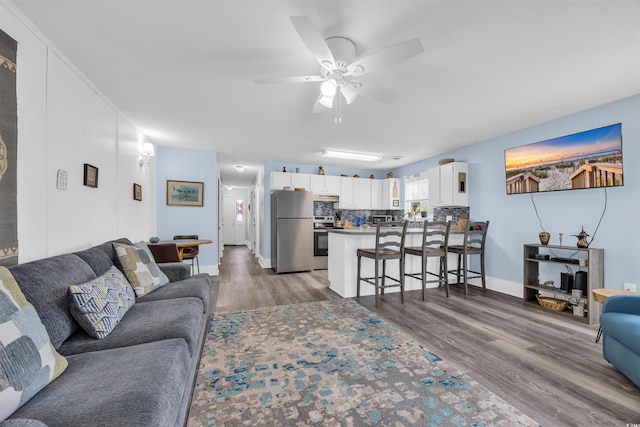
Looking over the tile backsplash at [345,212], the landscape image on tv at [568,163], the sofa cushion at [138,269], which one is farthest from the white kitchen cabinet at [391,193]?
the sofa cushion at [138,269]

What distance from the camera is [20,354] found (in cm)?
95

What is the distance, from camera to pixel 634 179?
270 cm

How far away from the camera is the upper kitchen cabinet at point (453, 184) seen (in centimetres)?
457

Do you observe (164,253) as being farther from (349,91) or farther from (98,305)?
(349,91)

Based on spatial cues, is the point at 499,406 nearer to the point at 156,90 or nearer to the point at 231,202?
the point at 156,90

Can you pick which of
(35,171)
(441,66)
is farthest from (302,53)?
(35,171)

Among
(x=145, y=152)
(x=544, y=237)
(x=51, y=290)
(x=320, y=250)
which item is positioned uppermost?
(x=145, y=152)

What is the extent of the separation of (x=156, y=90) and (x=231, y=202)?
8615 mm

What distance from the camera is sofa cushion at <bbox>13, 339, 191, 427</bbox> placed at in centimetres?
85

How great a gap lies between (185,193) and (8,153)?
3.46m

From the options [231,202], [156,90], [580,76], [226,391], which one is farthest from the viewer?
[231,202]

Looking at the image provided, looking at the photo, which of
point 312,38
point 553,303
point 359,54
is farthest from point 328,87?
point 553,303

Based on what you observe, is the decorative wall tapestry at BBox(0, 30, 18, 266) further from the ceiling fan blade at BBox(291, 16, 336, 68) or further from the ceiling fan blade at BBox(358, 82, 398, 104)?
the ceiling fan blade at BBox(358, 82, 398, 104)

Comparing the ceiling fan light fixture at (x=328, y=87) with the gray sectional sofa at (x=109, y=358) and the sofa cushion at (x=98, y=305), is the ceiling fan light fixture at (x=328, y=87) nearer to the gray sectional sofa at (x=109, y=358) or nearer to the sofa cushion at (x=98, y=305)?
the gray sectional sofa at (x=109, y=358)
